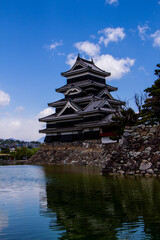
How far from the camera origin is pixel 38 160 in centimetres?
3903

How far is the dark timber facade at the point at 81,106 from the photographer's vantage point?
112ft

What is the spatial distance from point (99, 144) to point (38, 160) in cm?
1113

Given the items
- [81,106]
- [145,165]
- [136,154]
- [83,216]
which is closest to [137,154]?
[136,154]

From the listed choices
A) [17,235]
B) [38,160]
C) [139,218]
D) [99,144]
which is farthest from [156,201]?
[38,160]

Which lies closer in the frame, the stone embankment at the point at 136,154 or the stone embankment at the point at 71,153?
the stone embankment at the point at 136,154

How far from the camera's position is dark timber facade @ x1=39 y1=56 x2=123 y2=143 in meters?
34.2

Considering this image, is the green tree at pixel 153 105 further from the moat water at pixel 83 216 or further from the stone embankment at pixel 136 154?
the moat water at pixel 83 216

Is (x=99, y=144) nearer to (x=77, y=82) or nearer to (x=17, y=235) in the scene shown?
(x=77, y=82)

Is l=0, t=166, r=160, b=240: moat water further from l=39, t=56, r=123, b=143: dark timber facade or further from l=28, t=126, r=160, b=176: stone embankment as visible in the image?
l=39, t=56, r=123, b=143: dark timber facade

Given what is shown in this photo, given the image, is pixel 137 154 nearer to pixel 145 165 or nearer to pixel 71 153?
pixel 145 165

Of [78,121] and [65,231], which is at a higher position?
[78,121]

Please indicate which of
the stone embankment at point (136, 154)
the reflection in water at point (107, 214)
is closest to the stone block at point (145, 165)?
the stone embankment at point (136, 154)

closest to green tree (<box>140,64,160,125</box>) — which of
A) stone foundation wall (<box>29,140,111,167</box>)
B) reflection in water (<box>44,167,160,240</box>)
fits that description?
stone foundation wall (<box>29,140,111,167</box>)

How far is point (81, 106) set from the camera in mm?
39562
